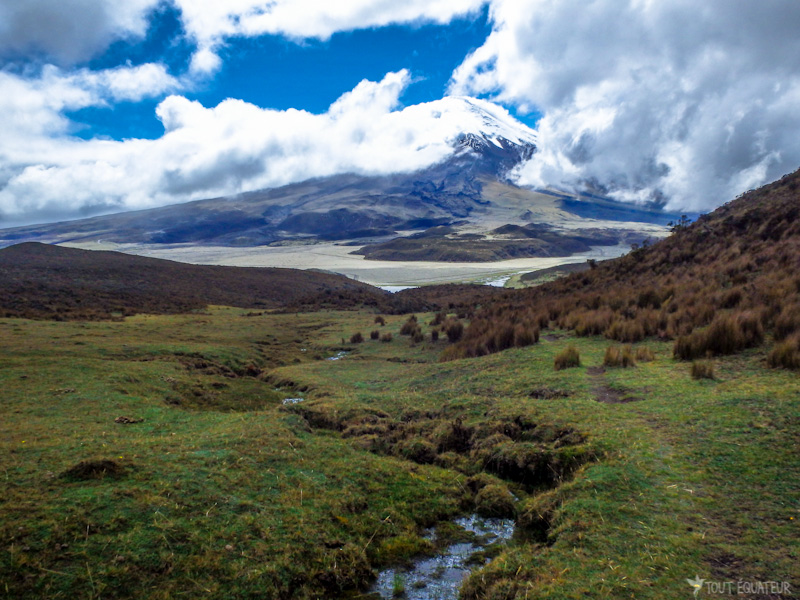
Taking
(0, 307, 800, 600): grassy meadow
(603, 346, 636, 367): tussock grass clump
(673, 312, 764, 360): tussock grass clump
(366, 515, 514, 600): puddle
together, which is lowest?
(366, 515, 514, 600): puddle

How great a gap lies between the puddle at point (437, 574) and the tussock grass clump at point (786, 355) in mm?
7082

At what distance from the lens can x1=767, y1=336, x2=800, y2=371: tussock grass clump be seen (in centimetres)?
951

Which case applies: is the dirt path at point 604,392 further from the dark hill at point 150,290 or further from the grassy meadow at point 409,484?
the dark hill at point 150,290

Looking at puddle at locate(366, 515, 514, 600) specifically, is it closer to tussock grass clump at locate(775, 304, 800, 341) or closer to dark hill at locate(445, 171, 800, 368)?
dark hill at locate(445, 171, 800, 368)

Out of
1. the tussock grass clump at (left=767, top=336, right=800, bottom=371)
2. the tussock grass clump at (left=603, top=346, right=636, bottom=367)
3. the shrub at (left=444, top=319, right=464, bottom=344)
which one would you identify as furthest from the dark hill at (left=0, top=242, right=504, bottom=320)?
the tussock grass clump at (left=767, top=336, right=800, bottom=371)

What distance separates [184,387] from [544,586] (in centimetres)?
1403

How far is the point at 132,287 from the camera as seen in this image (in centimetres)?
5353

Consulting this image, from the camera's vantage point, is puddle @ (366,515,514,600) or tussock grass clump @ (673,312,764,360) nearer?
puddle @ (366,515,514,600)

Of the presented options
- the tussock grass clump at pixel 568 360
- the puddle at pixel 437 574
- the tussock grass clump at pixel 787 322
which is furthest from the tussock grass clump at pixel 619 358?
the puddle at pixel 437 574

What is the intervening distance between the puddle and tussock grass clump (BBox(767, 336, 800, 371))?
23.2 feet

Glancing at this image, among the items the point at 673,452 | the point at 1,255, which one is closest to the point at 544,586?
the point at 673,452

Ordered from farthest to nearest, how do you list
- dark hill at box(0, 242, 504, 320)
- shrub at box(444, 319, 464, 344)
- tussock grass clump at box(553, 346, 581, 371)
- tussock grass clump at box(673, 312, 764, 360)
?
dark hill at box(0, 242, 504, 320) < shrub at box(444, 319, 464, 344) < tussock grass clump at box(553, 346, 581, 371) < tussock grass clump at box(673, 312, 764, 360)

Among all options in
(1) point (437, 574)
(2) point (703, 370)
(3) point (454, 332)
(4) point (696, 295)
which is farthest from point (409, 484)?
(3) point (454, 332)

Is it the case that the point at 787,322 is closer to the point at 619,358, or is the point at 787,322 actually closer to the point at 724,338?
the point at 724,338
